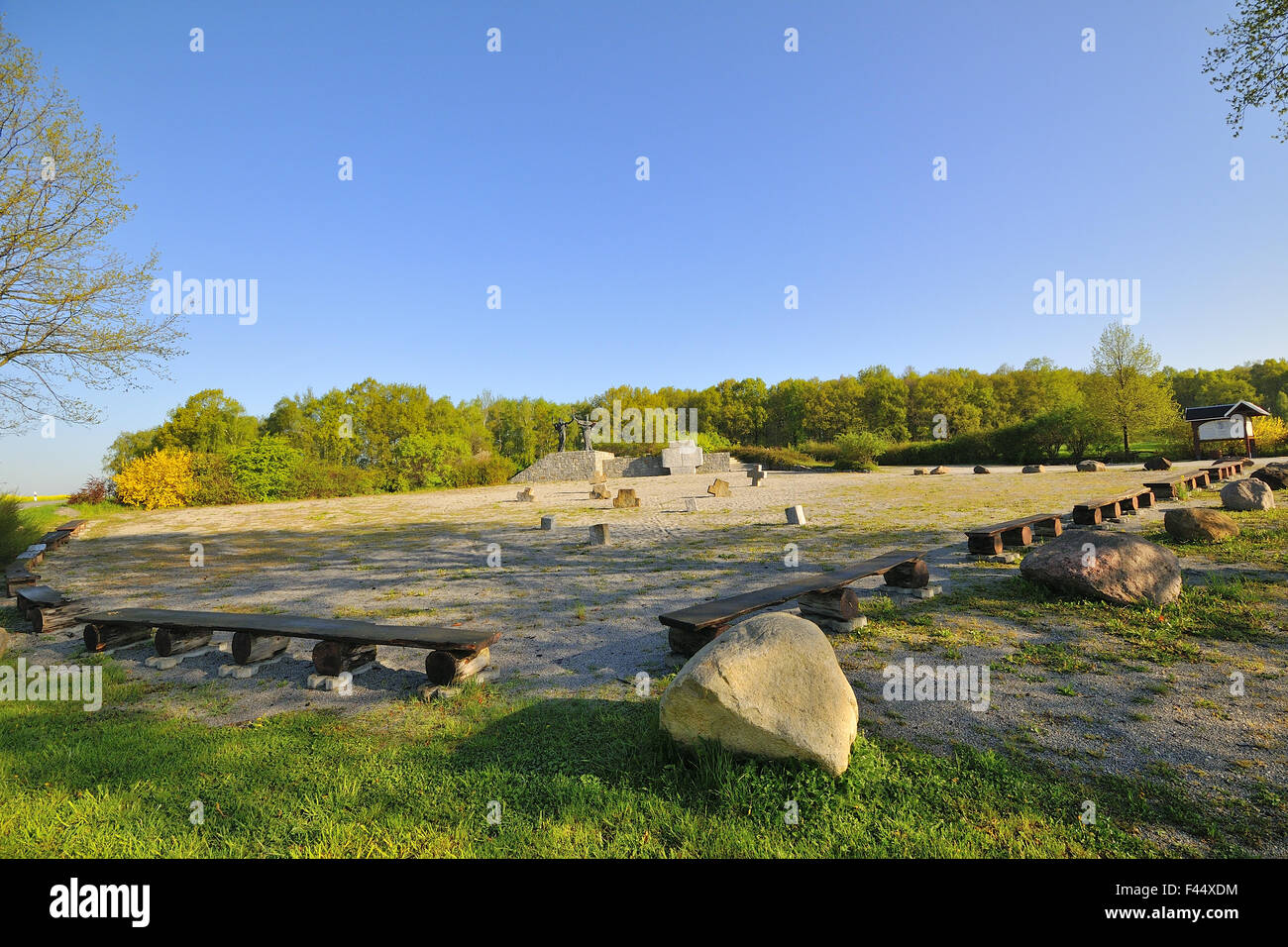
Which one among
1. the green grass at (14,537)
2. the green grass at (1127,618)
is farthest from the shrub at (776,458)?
the green grass at (14,537)

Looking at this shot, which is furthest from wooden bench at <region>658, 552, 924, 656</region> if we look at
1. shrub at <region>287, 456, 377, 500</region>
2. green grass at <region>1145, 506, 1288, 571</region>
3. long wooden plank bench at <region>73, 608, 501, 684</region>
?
shrub at <region>287, 456, 377, 500</region>

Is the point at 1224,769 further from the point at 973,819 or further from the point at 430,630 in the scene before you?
the point at 430,630

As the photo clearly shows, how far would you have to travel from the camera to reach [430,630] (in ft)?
16.4

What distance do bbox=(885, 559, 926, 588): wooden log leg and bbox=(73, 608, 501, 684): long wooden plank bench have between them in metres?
5.19

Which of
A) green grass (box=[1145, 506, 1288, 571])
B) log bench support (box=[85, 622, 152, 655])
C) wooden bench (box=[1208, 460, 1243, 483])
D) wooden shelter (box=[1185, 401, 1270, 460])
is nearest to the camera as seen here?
log bench support (box=[85, 622, 152, 655])

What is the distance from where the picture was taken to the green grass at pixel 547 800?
2588 millimetres

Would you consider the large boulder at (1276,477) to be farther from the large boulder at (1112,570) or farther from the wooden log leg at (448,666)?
the wooden log leg at (448,666)

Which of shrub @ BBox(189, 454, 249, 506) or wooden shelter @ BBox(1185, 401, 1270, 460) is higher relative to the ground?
wooden shelter @ BBox(1185, 401, 1270, 460)

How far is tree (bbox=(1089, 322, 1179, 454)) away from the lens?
32906 mm

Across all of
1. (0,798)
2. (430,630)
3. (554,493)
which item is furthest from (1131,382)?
(0,798)

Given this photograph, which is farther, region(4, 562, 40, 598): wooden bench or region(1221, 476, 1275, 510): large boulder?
region(1221, 476, 1275, 510): large boulder
